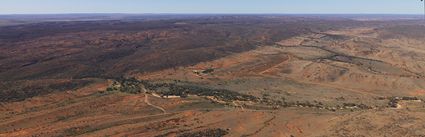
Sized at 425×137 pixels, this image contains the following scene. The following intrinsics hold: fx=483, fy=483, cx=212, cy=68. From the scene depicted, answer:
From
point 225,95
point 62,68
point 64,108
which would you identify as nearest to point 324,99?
point 225,95

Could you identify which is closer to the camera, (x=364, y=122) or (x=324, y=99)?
(x=364, y=122)

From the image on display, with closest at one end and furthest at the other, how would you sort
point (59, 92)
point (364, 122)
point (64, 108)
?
point (364, 122) < point (64, 108) < point (59, 92)

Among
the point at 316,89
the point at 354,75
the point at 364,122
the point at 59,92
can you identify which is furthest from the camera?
the point at 354,75

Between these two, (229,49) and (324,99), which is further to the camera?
(229,49)

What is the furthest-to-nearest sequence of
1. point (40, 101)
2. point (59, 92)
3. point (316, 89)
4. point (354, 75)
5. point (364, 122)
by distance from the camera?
point (354, 75) < point (316, 89) < point (59, 92) < point (40, 101) < point (364, 122)

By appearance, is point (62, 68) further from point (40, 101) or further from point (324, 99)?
point (324, 99)

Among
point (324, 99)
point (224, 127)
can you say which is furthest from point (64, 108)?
point (324, 99)

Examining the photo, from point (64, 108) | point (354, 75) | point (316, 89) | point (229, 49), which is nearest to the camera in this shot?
point (64, 108)

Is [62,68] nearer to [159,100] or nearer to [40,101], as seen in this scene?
[40,101]

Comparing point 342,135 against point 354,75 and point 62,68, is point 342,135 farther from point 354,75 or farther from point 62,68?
point 62,68

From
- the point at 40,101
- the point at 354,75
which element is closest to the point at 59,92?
the point at 40,101
